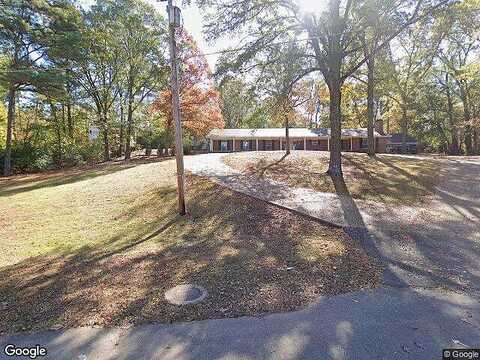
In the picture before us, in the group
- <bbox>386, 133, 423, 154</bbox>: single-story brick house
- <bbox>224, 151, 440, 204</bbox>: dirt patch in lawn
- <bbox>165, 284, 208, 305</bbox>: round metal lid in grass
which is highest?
<bbox>386, 133, 423, 154</bbox>: single-story brick house

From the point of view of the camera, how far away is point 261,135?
36969 mm

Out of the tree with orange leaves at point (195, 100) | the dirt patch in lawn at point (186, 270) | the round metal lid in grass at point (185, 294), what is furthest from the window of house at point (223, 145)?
the round metal lid in grass at point (185, 294)

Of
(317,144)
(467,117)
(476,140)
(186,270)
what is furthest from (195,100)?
(476,140)

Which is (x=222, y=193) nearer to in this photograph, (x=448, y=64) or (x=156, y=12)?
(x=156, y=12)

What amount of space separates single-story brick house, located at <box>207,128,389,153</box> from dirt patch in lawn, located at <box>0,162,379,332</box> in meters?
28.5

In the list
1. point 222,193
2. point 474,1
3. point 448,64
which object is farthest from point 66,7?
point 448,64

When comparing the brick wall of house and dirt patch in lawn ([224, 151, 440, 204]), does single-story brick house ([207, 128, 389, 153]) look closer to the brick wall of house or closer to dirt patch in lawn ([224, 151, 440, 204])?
the brick wall of house

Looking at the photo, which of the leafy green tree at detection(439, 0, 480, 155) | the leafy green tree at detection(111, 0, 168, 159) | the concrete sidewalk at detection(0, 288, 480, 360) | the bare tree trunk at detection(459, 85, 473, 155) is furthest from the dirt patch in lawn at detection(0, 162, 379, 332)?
the bare tree trunk at detection(459, 85, 473, 155)

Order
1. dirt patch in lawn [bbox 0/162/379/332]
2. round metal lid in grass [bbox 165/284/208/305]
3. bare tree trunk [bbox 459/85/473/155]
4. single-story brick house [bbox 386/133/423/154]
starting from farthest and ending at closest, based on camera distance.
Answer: single-story brick house [bbox 386/133/423/154] < bare tree trunk [bbox 459/85/473/155] < round metal lid in grass [bbox 165/284/208/305] < dirt patch in lawn [bbox 0/162/379/332]

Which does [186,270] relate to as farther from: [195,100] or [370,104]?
[195,100]

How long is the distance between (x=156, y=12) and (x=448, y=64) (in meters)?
26.6

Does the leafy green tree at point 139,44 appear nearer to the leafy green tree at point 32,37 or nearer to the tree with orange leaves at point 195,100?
the tree with orange leaves at point 195,100

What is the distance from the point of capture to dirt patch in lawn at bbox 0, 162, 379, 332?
→ 4.14m

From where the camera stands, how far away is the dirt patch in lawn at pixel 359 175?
10.8 metres
